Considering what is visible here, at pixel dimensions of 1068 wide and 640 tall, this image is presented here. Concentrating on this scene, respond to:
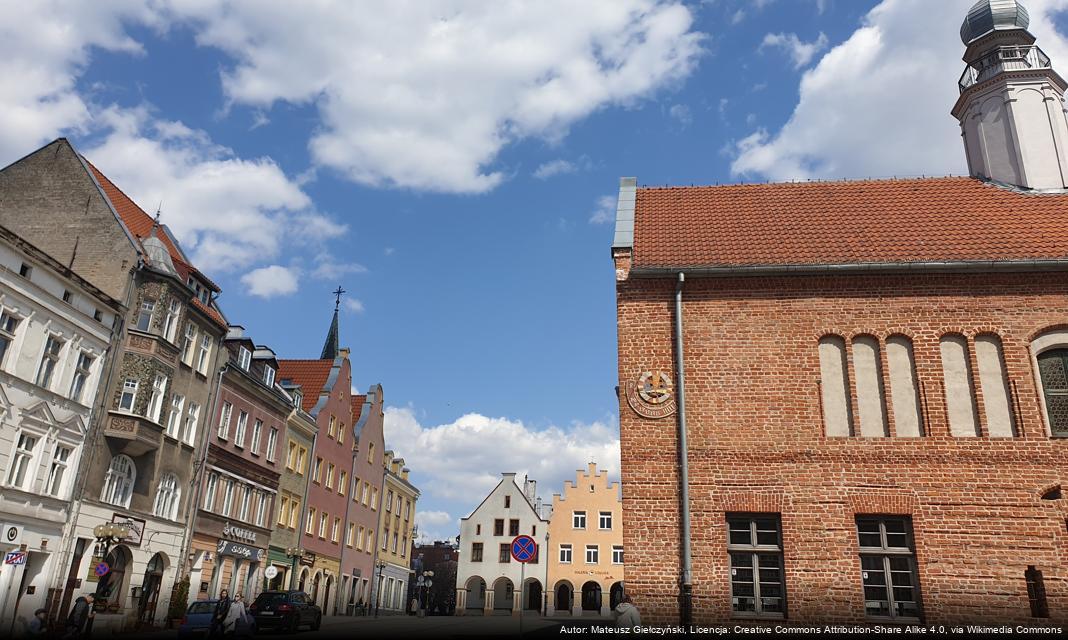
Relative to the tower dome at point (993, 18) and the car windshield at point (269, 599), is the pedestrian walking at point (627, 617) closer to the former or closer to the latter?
the car windshield at point (269, 599)

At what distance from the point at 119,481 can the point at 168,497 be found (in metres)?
2.47

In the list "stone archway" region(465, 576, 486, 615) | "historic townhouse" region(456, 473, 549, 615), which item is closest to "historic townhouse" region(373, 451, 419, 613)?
"historic townhouse" region(456, 473, 549, 615)

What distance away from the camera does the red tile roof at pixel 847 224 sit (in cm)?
1569

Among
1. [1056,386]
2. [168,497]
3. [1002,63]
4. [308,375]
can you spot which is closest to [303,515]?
[308,375]

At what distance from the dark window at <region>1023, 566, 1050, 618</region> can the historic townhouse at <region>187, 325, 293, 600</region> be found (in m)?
24.5

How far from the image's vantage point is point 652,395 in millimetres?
14875

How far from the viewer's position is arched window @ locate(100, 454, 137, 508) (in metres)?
23.0

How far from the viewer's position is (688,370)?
15.1 meters

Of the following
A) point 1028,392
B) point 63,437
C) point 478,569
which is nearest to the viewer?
point 1028,392

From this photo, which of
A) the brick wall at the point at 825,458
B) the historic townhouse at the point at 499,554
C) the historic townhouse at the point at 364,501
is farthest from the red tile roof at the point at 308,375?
the brick wall at the point at 825,458

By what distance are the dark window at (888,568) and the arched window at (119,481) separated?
20903 millimetres

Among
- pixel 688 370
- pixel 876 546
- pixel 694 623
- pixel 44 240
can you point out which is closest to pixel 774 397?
pixel 688 370

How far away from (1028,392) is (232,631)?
1925cm

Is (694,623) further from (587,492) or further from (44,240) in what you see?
(587,492)
